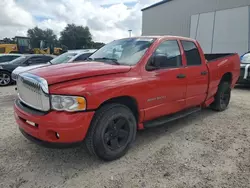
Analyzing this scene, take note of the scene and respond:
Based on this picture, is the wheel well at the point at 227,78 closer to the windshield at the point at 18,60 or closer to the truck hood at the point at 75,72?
the truck hood at the point at 75,72

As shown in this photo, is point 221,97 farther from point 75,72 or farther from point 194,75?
point 75,72

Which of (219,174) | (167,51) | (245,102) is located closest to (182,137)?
(219,174)

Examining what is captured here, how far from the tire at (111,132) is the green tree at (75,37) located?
6168cm

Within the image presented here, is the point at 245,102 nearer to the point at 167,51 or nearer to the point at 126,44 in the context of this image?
the point at 167,51

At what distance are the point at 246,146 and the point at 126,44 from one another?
264 centimetres

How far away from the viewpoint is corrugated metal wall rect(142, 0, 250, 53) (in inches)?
639

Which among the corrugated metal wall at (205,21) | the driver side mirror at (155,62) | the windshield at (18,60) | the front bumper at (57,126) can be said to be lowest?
the front bumper at (57,126)

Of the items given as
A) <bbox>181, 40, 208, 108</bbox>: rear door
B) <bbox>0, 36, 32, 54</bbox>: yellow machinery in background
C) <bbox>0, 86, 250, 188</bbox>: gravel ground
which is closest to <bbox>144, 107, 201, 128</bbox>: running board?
<bbox>181, 40, 208, 108</bbox>: rear door

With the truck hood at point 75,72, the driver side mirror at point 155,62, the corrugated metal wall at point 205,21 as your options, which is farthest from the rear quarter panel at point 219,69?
the corrugated metal wall at point 205,21

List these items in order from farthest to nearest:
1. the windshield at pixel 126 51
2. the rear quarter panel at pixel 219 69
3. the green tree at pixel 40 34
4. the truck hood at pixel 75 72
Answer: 1. the green tree at pixel 40 34
2. the rear quarter panel at pixel 219 69
3. the windshield at pixel 126 51
4. the truck hood at pixel 75 72

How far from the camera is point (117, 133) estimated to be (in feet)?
9.82

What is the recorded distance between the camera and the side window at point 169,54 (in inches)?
135

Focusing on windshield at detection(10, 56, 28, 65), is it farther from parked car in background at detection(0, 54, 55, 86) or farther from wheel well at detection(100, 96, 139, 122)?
wheel well at detection(100, 96, 139, 122)

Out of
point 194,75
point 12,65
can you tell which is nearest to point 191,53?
point 194,75
